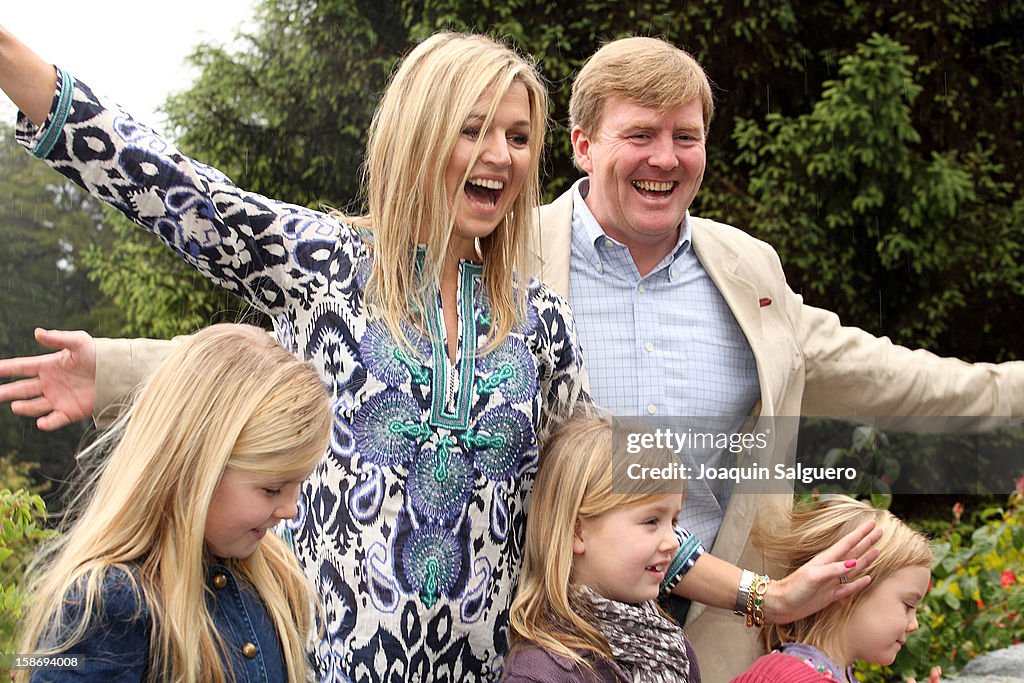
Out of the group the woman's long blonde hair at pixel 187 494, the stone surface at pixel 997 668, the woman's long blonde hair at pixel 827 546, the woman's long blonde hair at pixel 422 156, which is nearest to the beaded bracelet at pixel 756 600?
the woman's long blonde hair at pixel 827 546

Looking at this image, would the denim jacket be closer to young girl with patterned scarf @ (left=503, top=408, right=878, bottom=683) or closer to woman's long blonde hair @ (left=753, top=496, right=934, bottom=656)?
young girl with patterned scarf @ (left=503, top=408, right=878, bottom=683)

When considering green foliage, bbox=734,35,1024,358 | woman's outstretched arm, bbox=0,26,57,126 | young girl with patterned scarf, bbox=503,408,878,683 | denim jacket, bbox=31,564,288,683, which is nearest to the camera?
denim jacket, bbox=31,564,288,683

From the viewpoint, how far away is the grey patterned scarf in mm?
2129

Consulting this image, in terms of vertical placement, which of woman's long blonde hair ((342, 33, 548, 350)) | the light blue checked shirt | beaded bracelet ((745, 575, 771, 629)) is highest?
woman's long blonde hair ((342, 33, 548, 350))

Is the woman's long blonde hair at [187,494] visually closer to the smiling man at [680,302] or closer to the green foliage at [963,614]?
the smiling man at [680,302]

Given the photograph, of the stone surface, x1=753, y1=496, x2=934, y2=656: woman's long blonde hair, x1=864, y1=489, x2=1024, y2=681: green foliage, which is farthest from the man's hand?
the stone surface

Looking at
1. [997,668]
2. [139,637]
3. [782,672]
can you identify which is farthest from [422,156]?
[997,668]

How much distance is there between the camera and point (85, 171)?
6.01 ft

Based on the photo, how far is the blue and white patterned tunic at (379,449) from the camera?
1984 mm

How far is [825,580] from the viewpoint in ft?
7.84

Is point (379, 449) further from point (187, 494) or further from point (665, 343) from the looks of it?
point (665, 343)

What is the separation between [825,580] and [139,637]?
1.37 metres

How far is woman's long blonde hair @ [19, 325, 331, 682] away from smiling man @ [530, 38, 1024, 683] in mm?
1004

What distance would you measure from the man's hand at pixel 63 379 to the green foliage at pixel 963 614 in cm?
253
